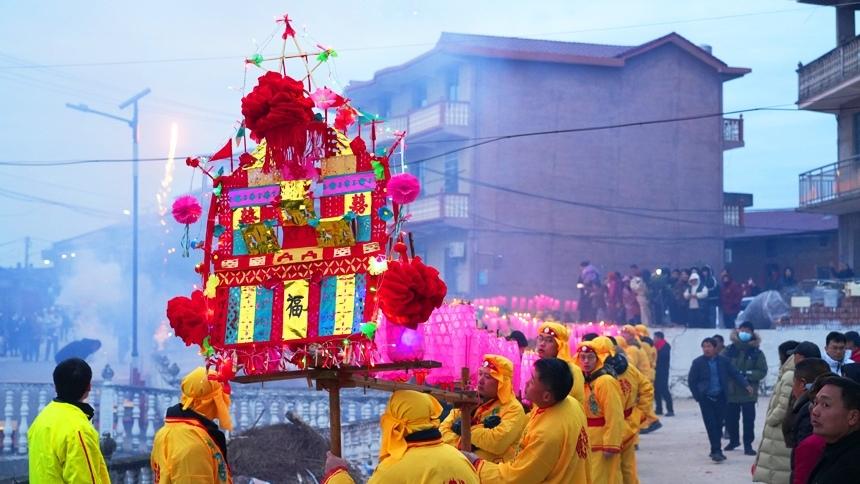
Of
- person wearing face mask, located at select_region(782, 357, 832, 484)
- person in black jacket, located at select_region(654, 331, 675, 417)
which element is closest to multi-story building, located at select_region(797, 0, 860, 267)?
person in black jacket, located at select_region(654, 331, 675, 417)

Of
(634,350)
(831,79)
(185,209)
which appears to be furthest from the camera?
(831,79)

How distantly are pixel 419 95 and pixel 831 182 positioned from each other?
13.3 meters

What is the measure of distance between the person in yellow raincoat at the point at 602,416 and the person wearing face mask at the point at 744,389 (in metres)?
7.11

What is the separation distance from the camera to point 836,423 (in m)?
5.36

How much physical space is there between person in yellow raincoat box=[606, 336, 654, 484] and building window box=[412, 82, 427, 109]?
23117 millimetres

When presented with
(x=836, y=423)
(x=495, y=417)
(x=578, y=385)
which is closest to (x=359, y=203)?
(x=495, y=417)

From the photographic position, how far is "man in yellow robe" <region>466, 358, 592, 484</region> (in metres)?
7.14

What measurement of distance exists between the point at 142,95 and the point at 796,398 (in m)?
20.4

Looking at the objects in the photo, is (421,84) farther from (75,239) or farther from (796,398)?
(796,398)

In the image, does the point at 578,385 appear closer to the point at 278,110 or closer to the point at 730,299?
the point at 278,110

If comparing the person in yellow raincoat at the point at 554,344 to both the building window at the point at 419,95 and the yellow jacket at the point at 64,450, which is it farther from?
the building window at the point at 419,95

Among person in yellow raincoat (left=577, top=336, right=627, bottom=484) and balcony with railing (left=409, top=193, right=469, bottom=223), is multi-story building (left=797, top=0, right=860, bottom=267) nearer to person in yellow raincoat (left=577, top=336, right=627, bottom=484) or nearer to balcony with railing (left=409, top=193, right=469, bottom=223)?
balcony with railing (left=409, top=193, right=469, bottom=223)

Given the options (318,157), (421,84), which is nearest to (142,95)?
(421,84)

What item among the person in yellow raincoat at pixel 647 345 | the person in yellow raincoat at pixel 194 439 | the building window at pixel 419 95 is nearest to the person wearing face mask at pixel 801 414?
the person in yellow raincoat at pixel 194 439
